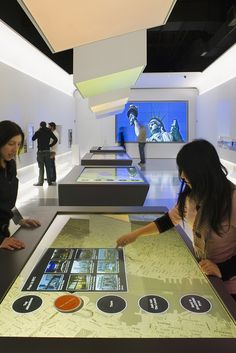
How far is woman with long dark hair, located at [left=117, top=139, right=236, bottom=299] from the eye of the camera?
2.00 metres

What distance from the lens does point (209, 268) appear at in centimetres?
192

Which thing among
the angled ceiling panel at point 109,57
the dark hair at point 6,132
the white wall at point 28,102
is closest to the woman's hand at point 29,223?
the dark hair at point 6,132

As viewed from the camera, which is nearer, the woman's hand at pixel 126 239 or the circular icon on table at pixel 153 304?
the circular icon on table at pixel 153 304

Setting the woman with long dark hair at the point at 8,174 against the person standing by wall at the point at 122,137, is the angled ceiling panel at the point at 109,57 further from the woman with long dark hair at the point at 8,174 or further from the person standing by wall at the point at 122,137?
the person standing by wall at the point at 122,137

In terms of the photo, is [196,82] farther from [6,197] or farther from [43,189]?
[6,197]

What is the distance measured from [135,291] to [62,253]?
0.65 meters

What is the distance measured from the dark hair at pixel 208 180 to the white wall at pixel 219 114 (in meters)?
10.4

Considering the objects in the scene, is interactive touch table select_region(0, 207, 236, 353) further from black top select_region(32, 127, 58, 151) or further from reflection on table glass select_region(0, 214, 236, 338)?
black top select_region(32, 127, 58, 151)

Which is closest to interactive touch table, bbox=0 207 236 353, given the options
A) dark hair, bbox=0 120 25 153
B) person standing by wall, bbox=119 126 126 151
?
dark hair, bbox=0 120 25 153

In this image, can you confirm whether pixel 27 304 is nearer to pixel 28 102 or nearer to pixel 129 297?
pixel 129 297

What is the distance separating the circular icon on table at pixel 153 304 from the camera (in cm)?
153

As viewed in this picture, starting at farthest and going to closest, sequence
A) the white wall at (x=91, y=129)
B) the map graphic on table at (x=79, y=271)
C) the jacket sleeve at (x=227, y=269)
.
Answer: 1. the white wall at (x=91, y=129)
2. the jacket sleeve at (x=227, y=269)
3. the map graphic on table at (x=79, y=271)

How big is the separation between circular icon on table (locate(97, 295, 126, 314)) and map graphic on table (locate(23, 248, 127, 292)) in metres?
0.08

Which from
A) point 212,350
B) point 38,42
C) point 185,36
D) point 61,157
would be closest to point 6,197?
point 212,350
